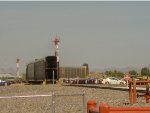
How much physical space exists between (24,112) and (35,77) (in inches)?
2396

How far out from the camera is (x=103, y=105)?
7.61 m

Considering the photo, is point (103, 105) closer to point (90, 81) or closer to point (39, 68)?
point (39, 68)

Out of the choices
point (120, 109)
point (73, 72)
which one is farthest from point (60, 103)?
point (73, 72)

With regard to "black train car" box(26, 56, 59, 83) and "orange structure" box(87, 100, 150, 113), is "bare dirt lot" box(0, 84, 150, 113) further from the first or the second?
"black train car" box(26, 56, 59, 83)

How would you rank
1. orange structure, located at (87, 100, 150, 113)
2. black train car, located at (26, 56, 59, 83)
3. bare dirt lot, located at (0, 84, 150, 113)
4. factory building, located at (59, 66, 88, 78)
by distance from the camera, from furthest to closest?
factory building, located at (59, 66, 88, 78)
black train car, located at (26, 56, 59, 83)
bare dirt lot, located at (0, 84, 150, 113)
orange structure, located at (87, 100, 150, 113)

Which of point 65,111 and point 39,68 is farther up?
point 39,68

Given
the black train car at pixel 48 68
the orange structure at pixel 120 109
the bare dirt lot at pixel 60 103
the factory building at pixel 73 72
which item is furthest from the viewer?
the factory building at pixel 73 72

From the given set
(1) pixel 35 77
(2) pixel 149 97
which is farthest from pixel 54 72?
(2) pixel 149 97

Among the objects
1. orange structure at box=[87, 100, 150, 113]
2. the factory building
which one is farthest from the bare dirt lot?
the factory building

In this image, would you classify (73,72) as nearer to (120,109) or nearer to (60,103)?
(60,103)

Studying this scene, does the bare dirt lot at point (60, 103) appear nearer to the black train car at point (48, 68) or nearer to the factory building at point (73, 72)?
the black train car at point (48, 68)

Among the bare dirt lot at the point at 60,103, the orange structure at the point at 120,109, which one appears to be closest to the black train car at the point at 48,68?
the bare dirt lot at the point at 60,103

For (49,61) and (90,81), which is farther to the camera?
(90,81)

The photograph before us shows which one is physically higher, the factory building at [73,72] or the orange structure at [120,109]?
the factory building at [73,72]
